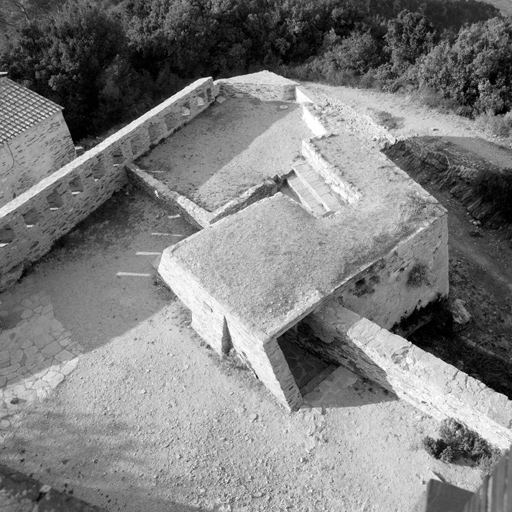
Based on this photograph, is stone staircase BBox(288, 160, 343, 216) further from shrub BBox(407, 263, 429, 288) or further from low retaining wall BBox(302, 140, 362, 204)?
shrub BBox(407, 263, 429, 288)

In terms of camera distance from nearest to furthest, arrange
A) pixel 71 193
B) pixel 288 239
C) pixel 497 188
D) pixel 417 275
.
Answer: pixel 288 239 < pixel 417 275 < pixel 71 193 < pixel 497 188

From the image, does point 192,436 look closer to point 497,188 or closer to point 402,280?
point 402,280

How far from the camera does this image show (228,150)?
1402cm

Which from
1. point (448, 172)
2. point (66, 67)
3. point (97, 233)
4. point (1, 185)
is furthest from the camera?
point (66, 67)

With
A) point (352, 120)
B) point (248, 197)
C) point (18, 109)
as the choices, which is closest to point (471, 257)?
point (352, 120)

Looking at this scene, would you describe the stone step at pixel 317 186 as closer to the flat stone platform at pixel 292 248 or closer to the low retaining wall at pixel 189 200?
the low retaining wall at pixel 189 200

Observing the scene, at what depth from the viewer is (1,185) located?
549 inches

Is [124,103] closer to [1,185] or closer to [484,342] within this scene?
[1,185]

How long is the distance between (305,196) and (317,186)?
37 centimetres

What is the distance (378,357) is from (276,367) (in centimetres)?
154

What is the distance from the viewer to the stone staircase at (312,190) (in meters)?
11.7

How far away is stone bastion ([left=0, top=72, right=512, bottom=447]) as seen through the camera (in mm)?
8570

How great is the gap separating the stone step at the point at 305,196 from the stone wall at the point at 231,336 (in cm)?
348

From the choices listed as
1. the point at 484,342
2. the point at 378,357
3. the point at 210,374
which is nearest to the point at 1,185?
the point at 210,374
